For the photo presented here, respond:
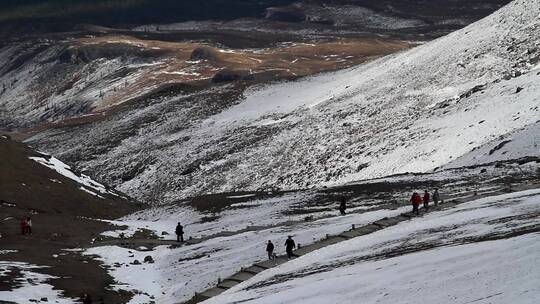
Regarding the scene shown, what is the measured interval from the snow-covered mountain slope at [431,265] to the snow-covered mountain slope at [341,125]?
3043 cm

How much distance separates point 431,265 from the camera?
27.0 metres

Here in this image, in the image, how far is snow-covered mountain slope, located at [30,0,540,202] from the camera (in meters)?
74.4

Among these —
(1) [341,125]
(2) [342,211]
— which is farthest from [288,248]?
(1) [341,125]

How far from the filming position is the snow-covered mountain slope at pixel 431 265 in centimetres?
2302

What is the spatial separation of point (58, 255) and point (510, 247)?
25.1 meters

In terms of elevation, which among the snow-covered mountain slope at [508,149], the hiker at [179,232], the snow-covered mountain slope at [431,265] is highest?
the snow-covered mountain slope at [508,149]

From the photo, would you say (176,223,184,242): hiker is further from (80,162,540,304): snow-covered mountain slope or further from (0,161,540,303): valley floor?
(80,162,540,304): snow-covered mountain slope

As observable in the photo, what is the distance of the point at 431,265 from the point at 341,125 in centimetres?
6554

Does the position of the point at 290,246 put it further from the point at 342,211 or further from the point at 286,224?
the point at 286,224

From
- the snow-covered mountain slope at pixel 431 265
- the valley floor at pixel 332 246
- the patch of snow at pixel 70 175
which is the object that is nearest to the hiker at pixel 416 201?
the valley floor at pixel 332 246

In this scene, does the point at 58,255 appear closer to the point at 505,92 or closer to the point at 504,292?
the point at 504,292

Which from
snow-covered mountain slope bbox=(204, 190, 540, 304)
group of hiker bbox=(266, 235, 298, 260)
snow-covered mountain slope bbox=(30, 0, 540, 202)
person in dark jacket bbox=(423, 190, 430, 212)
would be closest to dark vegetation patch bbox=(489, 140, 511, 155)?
snow-covered mountain slope bbox=(30, 0, 540, 202)

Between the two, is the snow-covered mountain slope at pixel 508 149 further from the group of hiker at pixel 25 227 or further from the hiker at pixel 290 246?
the group of hiker at pixel 25 227

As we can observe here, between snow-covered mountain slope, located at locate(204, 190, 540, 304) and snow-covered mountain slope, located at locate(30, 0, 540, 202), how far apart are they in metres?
30.4
